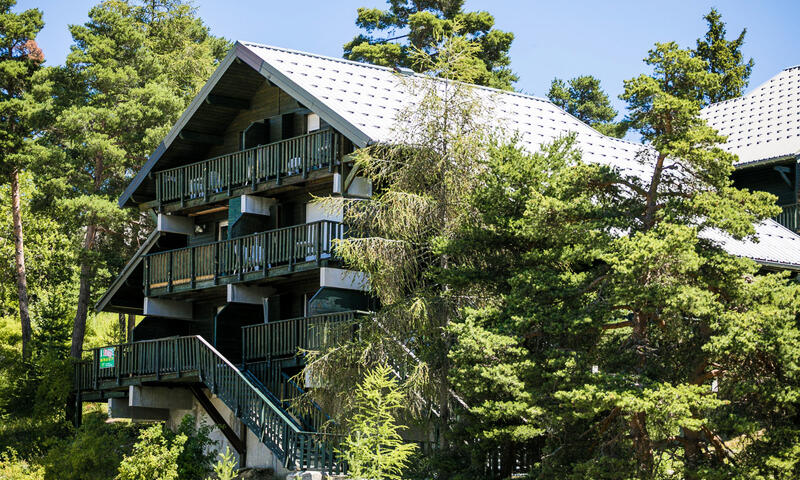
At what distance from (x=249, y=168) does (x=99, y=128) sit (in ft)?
44.1

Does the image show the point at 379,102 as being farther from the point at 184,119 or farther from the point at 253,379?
the point at 253,379

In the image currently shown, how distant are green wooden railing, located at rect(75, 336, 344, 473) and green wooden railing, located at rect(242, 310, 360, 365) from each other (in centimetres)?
107

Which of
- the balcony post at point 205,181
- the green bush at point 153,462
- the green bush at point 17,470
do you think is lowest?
the green bush at point 17,470

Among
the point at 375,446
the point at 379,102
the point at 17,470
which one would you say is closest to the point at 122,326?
the point at 17,470

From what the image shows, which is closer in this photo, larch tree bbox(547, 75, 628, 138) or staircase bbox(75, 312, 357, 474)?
staircase bbox(75, 312, 357, 474)

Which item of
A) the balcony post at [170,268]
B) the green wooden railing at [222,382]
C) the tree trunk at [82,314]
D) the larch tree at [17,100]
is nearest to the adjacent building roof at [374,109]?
the balcony post at [170,268]

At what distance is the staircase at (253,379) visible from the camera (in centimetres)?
2442

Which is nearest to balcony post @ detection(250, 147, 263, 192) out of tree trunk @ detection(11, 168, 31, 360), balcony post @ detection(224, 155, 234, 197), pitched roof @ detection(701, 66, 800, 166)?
balcony post @ detection(224, 155, 234, 197)

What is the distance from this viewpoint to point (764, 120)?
3597 cm

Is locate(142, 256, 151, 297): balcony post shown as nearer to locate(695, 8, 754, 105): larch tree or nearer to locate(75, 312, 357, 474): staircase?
locate(75, 312, 357, 474): staircase

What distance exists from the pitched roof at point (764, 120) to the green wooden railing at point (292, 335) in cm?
1310

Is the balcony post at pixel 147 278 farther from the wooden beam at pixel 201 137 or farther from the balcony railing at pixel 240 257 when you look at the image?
the wooden beam at pixel 201 137

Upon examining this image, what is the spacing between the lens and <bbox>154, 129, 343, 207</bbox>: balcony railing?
28.4m

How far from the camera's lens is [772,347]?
59.9 feet
